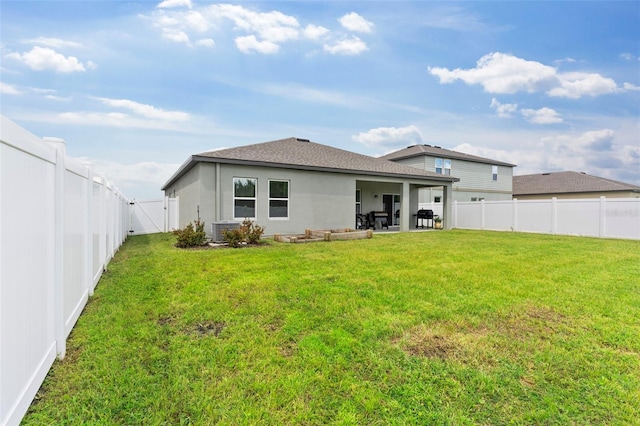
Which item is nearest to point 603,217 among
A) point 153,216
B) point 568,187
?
point 568,187

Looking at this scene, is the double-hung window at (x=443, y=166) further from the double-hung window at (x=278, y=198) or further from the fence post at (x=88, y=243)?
the fence post at (x=88, y=243)

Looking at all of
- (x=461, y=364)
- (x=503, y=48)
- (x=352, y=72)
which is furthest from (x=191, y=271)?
(x=503, y=48)

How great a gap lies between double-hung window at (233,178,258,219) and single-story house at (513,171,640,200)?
98.7 feet

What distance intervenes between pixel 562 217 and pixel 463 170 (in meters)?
11.6

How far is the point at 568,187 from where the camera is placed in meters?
30.2

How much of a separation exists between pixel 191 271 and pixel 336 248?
4718 mm

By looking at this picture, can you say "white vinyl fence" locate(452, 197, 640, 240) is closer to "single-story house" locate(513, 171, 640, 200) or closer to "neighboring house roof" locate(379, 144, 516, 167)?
"neighboring house roof" locate(379, 144, 516, 167)

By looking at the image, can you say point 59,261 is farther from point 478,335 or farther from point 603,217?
point 603,217

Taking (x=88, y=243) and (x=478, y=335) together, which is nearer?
(x=478, y=335)

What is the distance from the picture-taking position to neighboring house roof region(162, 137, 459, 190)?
11.8m

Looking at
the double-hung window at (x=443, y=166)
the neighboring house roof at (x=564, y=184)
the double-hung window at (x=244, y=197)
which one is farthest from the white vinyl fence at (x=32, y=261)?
the neighboring house roof at (x=564, y=184)

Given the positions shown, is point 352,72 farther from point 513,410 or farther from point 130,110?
point 513,410

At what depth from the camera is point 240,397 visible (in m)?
2.31

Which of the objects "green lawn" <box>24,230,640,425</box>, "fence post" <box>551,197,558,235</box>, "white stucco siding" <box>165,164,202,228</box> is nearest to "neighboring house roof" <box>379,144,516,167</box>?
"fence post" <box>551,197,558,235</box>
